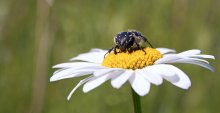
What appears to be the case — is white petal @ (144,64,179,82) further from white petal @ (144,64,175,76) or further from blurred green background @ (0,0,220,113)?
blurred green background @ (0,0,220,113)

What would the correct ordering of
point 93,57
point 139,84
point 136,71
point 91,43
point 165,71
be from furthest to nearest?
1. point 91,43
2. point 93,57
3. point 136,71
4. point 165,71
5. point 139,84

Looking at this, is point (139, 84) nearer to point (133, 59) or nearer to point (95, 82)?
point (95, 82)

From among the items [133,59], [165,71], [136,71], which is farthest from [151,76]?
[133,59]

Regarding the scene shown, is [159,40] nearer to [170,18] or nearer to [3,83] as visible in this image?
[170,18]

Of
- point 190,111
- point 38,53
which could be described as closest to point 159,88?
point 190,111

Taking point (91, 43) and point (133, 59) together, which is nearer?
point (133, 59)

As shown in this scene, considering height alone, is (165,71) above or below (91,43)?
below

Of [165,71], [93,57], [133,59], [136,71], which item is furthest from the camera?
[93,57]

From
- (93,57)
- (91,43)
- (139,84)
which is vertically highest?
(91,43)
